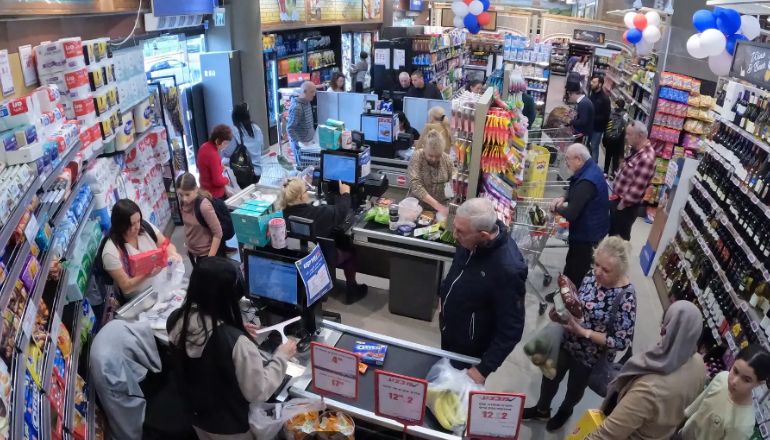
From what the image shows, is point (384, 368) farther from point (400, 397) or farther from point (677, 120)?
point (677, 120)

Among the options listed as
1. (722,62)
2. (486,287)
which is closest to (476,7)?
(722,62)

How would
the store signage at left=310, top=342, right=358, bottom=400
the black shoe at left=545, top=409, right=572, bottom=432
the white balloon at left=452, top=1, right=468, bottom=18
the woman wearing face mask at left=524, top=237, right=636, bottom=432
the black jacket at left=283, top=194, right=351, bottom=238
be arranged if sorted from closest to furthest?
the store signage at left=310, top=342, right=358, bottom=400 < the woman wearing face mask at left=524, top=237, right=636, bottom=432 < the black shoe at left=545, top=409, right=572, bottom=432 < the black jacket at left=283, top=194, right=351, bottom=238 < the white balloon at left=452, top=1, right=468, bottom=18

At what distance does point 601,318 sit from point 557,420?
1052 millimetres

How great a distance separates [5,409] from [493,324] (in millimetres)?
2301

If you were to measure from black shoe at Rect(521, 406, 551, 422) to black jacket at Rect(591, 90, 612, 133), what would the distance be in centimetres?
684

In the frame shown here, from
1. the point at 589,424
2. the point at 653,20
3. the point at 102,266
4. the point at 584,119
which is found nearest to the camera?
the point at 589,424

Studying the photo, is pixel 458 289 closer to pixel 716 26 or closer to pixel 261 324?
pixel 261 324

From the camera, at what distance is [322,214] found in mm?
4328

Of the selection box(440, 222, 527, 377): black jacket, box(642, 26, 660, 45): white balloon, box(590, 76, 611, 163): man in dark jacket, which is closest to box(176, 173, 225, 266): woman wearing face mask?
box(440, 222, 527, 377): black jacket

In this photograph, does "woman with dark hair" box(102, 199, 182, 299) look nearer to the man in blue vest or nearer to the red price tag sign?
the red price tag sign

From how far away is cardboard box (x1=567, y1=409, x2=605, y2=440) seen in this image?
263cm

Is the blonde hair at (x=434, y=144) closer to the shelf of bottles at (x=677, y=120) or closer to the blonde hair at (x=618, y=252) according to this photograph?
the blonde hair at (x=618, y=252)

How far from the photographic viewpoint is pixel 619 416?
2.36 m

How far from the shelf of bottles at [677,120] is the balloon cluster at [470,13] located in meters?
7.38
